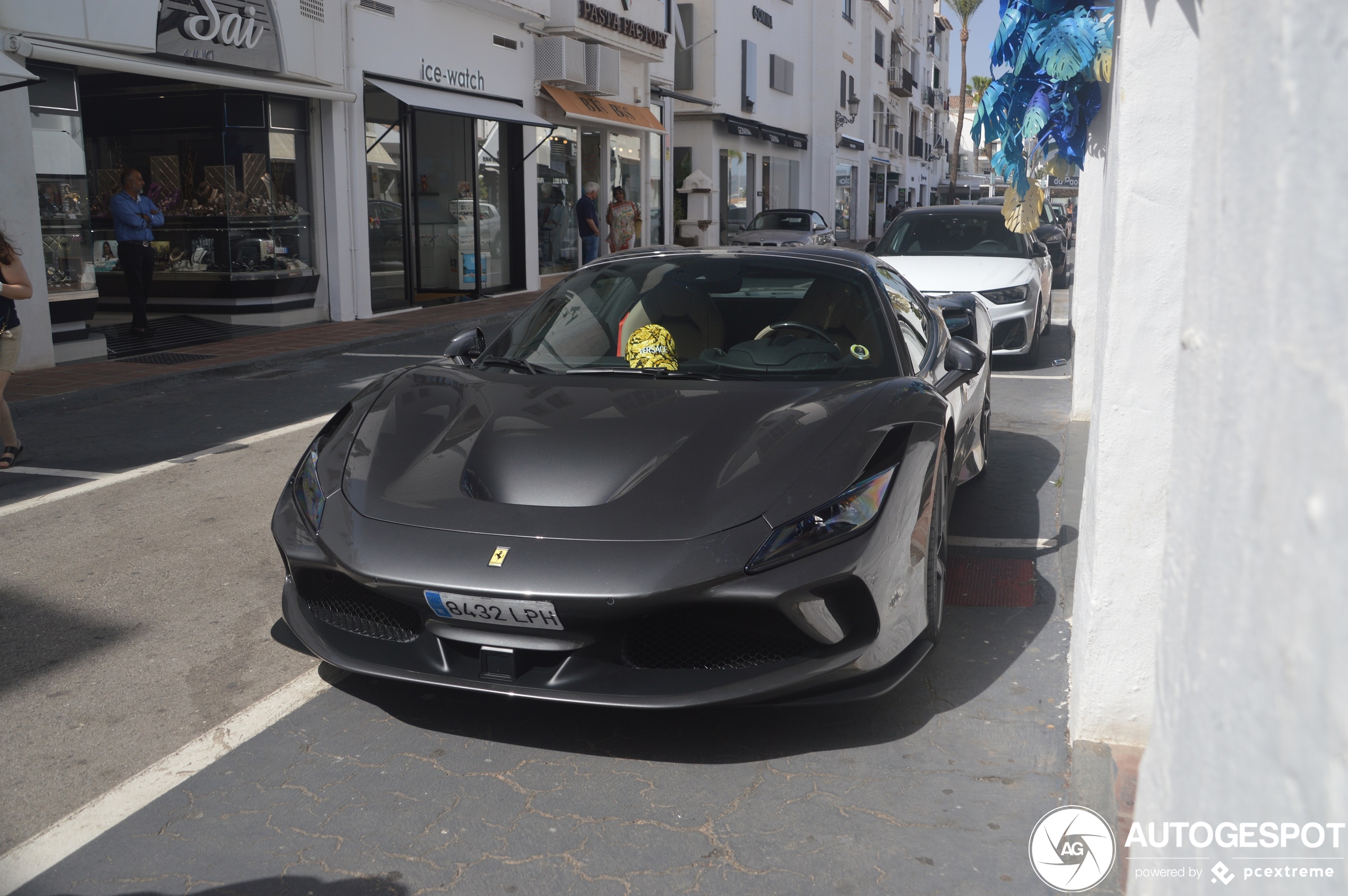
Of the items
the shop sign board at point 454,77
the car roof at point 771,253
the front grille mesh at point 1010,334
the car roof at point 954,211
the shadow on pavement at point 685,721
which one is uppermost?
the shop sign board at point 454,77

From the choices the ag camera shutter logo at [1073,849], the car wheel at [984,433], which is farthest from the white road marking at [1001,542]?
the ag camera shutter logo at [1073,849]

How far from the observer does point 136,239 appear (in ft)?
41.8

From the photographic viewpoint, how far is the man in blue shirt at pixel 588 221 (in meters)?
20.8

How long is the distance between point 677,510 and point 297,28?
12.8m

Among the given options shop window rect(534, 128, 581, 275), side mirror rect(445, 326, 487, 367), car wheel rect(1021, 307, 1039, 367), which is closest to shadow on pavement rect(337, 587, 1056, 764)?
side mirror rect(445, 326, 487, 367)

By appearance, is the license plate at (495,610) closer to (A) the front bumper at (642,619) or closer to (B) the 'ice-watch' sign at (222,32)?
(A) the front bumper at (642,619)

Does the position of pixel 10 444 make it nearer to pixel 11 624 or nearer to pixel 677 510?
pixel 11 624

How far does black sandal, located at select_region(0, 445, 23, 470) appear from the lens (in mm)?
6836

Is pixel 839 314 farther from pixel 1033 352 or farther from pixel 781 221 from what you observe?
pixel 781 221

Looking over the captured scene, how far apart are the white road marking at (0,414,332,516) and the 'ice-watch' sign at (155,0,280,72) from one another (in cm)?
597

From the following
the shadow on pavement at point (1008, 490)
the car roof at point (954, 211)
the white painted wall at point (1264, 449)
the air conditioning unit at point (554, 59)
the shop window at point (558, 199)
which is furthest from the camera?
the shop window at point (558, 199)

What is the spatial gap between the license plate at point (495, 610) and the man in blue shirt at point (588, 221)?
714 inches

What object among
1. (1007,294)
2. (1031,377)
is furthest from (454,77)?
(1031,377)

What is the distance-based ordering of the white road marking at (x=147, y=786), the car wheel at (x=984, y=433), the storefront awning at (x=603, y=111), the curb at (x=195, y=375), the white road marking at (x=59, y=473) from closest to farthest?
the white road marking at (x=147, y=786) < the car wheel at (x=984, y=433) < the white road marking at (x=59, y=473) < the curb at (x=195, y=375) < the storefront awning at (x=603, y=111)
